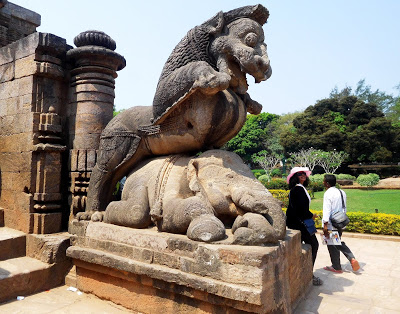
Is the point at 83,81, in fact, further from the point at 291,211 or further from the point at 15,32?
the point at 291,211

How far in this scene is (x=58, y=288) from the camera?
357 centimetres

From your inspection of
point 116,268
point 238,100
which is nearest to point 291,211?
point 238,100

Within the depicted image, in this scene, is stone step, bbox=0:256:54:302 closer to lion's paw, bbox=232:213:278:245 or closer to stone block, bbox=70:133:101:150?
stone block, bbox=70:133:101:150

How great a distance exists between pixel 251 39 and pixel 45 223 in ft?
11.2

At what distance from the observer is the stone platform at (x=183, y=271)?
217 centimetres

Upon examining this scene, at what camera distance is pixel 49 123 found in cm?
414

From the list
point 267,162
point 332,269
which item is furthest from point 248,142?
point 332,269

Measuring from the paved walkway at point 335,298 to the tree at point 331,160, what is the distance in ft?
74.8

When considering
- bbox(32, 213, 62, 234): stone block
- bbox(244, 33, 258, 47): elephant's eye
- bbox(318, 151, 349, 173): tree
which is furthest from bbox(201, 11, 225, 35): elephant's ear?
bbox(318, 151, 349, 173): tree

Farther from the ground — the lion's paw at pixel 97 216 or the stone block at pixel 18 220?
the lion's paw at pixel 97 216

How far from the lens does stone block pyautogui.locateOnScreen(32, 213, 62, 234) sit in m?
3.93

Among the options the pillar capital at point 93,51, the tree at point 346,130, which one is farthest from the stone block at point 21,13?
the tree at point 346,130

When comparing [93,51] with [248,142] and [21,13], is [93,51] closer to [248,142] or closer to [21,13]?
[21,13]

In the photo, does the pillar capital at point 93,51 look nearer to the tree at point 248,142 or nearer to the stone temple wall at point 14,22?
the stone temple wall at point 14,22
